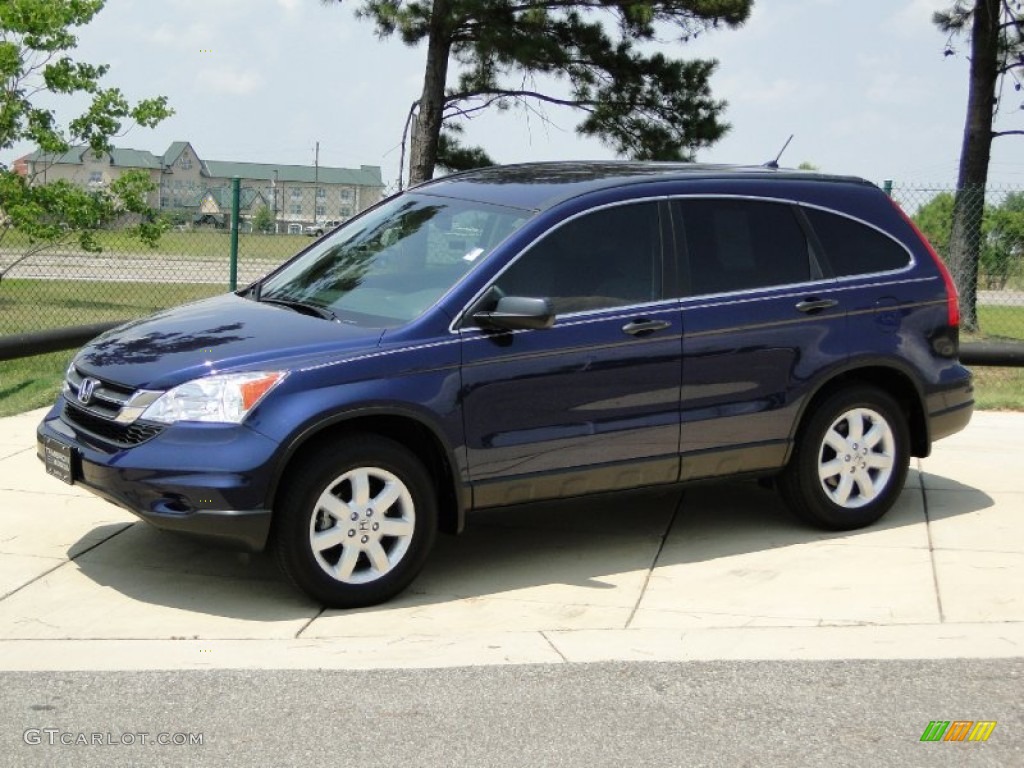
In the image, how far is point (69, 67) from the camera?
17031 millimetres

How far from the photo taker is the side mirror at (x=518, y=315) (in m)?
5.95

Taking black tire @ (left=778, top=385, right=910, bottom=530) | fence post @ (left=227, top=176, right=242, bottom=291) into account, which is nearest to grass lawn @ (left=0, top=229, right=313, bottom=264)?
fence post @ (left=227, top=176, right=242, bottom=291)

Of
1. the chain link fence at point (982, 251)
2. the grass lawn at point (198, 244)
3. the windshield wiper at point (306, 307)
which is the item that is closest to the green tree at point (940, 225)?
the chain link fence at point (982, 251)

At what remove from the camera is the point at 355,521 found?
19.0 ft

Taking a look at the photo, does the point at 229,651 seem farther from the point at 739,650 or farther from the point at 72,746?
the point at 739,650

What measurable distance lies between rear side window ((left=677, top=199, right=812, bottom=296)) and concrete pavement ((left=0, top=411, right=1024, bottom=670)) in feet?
4.25

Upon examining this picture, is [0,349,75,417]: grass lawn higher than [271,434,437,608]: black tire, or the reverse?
[271,434,437,608]: black tire

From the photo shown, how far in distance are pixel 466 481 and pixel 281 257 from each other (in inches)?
294

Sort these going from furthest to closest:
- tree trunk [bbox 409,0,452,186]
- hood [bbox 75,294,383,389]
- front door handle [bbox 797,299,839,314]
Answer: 1. tree trunk [bbox 409,0,452,186]
2. front door handle [bbox 797,299,839,314]
3. hood [bbox 75,294,383,389]

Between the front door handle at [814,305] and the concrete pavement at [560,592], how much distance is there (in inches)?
46.0

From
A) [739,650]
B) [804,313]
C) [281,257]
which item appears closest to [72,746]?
[739,650]

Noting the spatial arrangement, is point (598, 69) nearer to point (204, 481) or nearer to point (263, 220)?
point (263, 220)

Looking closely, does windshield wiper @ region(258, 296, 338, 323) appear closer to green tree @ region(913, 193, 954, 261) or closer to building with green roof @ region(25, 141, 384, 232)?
building with green roof @ region(25, 141, 384, 232)

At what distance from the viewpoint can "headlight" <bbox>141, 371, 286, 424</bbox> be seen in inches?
222
